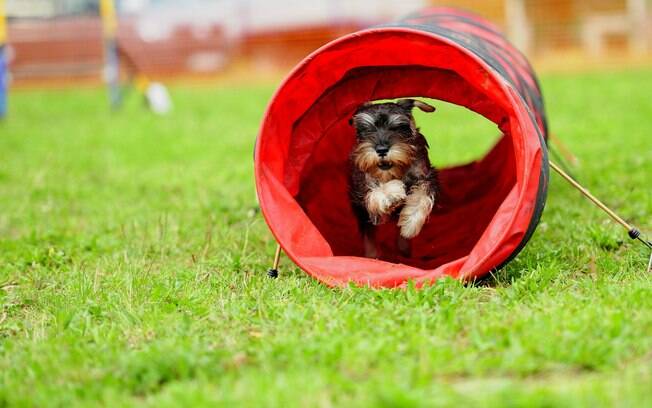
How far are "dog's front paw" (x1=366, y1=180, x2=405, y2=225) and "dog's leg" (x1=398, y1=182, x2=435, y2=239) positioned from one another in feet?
0.24

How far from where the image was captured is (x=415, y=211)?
234 inches

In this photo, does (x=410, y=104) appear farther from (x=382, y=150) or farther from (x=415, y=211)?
(x=415, y=211)

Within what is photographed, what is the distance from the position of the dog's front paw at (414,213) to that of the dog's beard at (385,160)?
7.6 inches

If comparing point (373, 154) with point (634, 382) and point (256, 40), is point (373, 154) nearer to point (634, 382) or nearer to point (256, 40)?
point (634, 382)

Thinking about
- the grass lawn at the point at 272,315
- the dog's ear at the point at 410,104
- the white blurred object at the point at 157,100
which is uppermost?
the dog's ear at the point at 410,104

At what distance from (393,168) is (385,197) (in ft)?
0.73

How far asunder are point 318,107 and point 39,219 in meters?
2.90

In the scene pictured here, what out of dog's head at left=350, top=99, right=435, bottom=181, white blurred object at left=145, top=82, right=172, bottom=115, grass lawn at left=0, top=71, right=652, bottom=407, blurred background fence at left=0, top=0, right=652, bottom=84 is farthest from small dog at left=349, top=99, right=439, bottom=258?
blurred background fence at left=0, top=0, right=652, bottom=84

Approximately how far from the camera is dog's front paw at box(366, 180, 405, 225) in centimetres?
588

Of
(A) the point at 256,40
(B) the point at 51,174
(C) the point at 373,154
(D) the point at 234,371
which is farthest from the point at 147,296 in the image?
(A) the point at 256,40

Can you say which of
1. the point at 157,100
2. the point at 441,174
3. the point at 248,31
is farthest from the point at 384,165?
the point at 248,31

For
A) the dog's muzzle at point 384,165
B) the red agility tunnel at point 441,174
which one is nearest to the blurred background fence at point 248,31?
the red agility tunnel at point 441,174

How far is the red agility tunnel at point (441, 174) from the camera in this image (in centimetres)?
509

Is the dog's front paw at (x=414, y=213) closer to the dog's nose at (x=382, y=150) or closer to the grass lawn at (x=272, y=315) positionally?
the dog's nose at (x=382, y=150)
